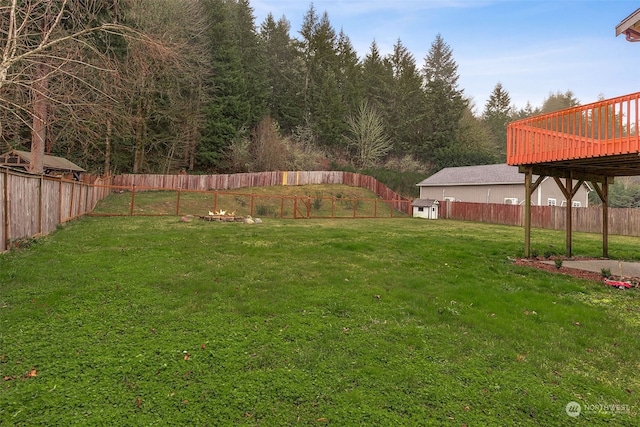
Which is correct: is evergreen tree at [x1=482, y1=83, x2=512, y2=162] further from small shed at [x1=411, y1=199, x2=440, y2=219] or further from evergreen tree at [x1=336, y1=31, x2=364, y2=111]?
small shed at [x1=411, y1=199, x2=440, y2=219]

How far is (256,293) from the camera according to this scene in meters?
5.06

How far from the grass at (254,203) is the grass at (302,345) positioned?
42.2ft

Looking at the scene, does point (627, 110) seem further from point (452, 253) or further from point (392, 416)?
point (392, 416)

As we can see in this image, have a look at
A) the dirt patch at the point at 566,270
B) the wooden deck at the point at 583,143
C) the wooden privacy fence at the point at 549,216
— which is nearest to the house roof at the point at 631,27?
the wooden deck at the point at 583,143

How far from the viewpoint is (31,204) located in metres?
7.82

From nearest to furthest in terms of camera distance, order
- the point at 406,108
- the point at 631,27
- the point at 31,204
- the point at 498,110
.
Result: the point at 631,27, the point at 31,204, the point at 406,108, the point at 498,110

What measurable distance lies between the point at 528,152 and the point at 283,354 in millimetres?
8139

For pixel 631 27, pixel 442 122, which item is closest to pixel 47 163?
pixel 631 27

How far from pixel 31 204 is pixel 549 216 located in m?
24.0

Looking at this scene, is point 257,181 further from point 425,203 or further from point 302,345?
point 302,345

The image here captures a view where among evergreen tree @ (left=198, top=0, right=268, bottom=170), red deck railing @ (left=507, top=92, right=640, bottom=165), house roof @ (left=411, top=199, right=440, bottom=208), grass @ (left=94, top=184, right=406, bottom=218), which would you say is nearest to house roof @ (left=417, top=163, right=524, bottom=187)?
house roof @ (left=411, top=199, right=440, bottom=208)

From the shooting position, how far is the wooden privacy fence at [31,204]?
257 inches

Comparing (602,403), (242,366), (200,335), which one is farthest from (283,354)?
(602,403)

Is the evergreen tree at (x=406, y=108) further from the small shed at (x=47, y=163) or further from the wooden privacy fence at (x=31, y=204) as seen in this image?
the wooden privacy fence at (x=31, y=204)
